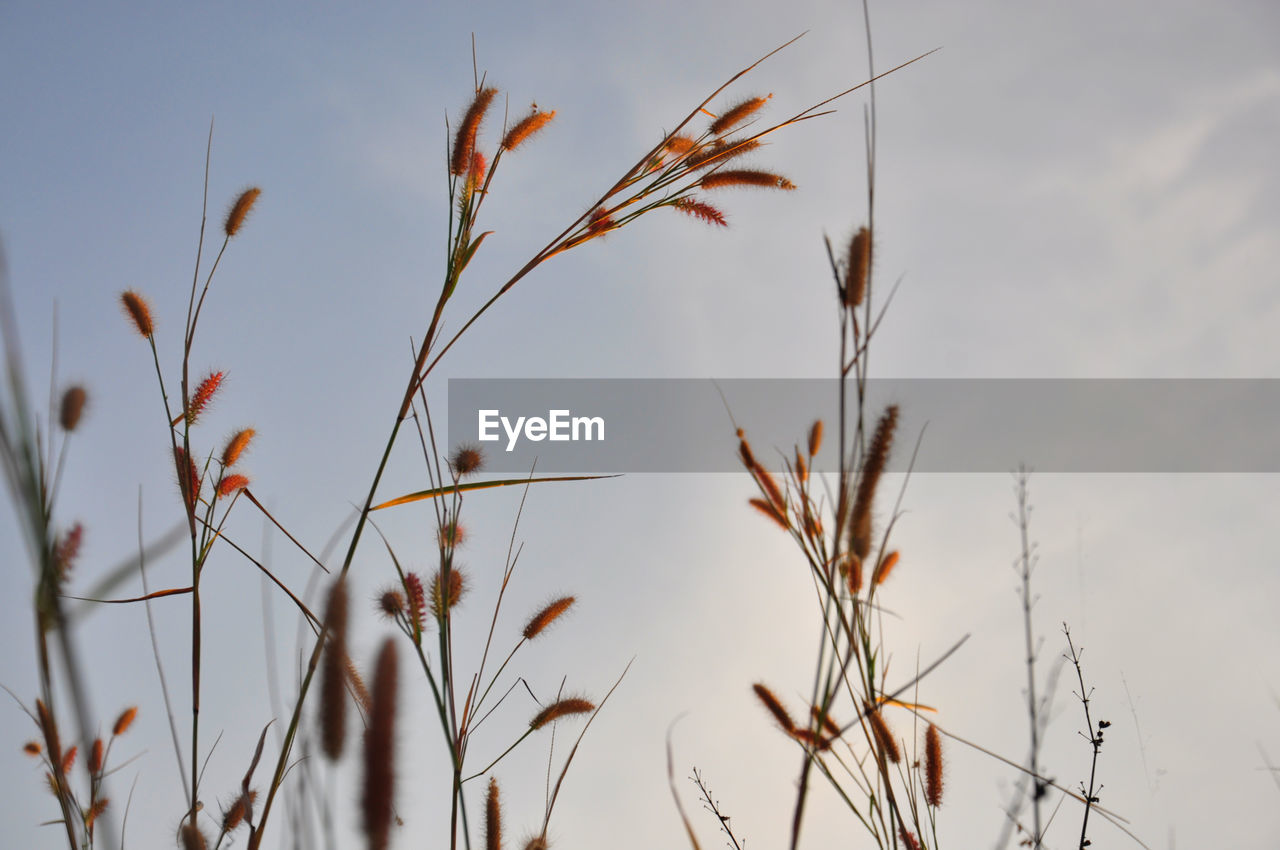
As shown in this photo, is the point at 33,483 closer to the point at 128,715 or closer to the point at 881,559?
the point at 881,559

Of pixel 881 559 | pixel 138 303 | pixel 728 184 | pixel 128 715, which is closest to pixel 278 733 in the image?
pixel 881 559

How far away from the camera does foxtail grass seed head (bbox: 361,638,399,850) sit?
17.2 inches

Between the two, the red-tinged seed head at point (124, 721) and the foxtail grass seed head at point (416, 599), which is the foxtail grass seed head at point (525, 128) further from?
the red-tinged seed head at point (124, 721)

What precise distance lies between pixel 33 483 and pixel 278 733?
33.0 inches

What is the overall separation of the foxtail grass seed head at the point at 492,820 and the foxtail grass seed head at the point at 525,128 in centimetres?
130

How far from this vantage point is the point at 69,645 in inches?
16.4

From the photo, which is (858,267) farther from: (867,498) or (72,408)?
(72,408)

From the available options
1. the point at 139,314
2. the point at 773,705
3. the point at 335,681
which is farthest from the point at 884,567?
the point at 139,314

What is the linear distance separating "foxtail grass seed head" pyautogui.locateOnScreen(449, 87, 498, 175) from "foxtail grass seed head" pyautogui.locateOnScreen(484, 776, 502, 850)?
1199mm

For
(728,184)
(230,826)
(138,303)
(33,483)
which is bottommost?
(230,826)

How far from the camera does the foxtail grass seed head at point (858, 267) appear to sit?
0.99m

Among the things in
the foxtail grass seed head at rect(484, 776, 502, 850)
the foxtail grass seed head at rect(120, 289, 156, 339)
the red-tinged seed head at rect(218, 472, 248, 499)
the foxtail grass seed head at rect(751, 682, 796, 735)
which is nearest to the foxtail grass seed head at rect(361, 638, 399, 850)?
the foxtail grass seed head at rect(751, 682, 796, 735)

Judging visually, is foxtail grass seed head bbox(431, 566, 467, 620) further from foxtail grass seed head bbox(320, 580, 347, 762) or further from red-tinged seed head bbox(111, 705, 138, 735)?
red-tinged seed head bbox(111, 705, 138, 735)

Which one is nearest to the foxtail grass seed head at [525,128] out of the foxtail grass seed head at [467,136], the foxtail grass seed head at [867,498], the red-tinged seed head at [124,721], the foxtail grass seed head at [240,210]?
the foxtail grass seed head at [467,136]
